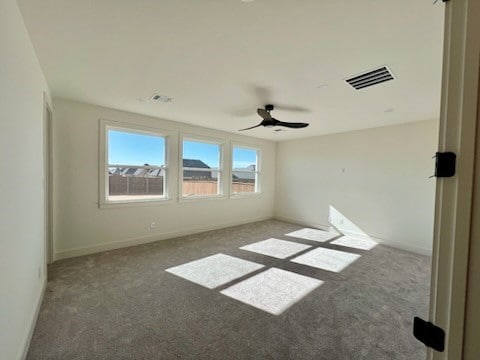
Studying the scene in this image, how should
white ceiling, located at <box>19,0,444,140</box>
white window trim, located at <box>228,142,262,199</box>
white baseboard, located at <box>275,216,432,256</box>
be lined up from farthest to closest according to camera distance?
white window trim, located at <box>228,142,262,199</box>, white baseboard, located at <box>275,216,432,256</box>, white ceiling, located at <box>19,0,444,140</box>

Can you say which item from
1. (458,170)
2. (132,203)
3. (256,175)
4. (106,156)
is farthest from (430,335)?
(256,175)

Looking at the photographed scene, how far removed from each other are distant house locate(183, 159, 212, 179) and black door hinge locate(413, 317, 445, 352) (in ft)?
14.8

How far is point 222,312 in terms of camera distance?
86.9 inches

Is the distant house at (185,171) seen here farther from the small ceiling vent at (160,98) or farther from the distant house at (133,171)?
the small ceiling vent at (160,98)

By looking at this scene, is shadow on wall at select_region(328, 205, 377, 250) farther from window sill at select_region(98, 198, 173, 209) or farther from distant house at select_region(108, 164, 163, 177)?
distant house at select_region(108, 164, 163, 177)

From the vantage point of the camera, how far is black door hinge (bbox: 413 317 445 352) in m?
0.71

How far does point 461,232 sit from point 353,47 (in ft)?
5.97

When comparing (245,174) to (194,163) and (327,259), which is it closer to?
(194,163)

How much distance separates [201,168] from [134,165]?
1.47m

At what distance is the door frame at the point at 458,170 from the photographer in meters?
0.66

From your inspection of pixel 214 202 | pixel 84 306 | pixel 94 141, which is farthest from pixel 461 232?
pixel 214 202

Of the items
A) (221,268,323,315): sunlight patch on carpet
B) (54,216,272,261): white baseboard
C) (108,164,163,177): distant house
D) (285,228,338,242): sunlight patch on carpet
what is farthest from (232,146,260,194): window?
(221,268,323,315): sunlight patch on carpet

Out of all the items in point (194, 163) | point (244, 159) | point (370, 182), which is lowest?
point (370, 182)

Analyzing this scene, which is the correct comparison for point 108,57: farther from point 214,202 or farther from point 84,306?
point 214,202
